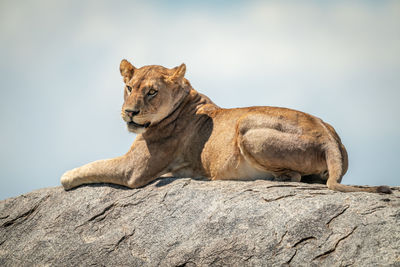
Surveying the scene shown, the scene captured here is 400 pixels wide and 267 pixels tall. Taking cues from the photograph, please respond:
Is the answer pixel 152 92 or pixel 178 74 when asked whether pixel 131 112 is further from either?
pixel 178 74

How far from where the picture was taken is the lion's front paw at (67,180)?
10859mm

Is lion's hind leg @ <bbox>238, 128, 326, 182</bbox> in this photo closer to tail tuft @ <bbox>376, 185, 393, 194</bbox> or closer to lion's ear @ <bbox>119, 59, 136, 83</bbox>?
tail tuft @ <bbox>376, 185, 393, 194</bbox>

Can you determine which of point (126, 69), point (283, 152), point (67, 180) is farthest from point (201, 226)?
point (126, 69)

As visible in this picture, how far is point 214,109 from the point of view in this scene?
1130cm

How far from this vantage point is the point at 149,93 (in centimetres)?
1048

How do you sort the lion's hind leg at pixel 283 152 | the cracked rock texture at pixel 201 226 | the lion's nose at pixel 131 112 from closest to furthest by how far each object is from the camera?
the cracked rock texture at pixel 201 226
the lion's hind leg at pixel 283 152
the lion's nose at pixel 131 112

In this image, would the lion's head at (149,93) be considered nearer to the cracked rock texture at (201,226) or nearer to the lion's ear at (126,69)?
the lion's ear at (126,69)

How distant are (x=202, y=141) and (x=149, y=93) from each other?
4.67 feet

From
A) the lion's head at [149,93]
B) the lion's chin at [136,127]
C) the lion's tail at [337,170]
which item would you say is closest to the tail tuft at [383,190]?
the lion's tail at [337,170]

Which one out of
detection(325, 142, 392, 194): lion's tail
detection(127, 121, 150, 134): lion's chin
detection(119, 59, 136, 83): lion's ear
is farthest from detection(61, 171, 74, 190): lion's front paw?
detection(325, 142, 392, 194): lion's tail

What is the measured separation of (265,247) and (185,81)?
4.65 metres

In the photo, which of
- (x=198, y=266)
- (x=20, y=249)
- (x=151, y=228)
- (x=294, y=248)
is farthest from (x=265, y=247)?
(x=20, y=249)

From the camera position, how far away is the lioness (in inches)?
376

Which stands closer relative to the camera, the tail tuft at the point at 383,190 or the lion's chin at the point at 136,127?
the tail tuft at the point at 383,190
